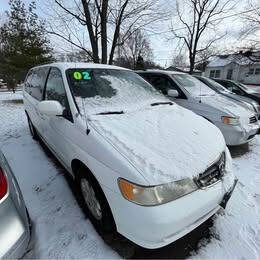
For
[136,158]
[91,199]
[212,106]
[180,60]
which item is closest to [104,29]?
[212,106]

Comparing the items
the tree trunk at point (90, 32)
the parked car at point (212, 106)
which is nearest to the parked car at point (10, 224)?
the parked car at point (212, 106)

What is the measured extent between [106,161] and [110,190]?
9.2 inches

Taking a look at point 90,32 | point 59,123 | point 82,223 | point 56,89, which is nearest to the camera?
point 82,223

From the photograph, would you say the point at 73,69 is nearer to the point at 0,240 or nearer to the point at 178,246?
the point at 0,240

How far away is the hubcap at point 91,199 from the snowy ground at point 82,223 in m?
0.22

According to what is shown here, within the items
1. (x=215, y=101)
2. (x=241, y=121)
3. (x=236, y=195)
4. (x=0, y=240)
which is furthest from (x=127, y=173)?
(x=215, y=101)

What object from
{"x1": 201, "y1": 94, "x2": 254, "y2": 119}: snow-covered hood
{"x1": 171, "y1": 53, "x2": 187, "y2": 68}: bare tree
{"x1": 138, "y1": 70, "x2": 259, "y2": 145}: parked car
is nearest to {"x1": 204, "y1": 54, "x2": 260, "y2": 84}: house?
{"x1": 171, "y1": 53, "x2": 187, "y2": 68}: bare tree

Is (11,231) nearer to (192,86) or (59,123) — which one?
(59,123)

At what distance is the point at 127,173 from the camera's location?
1401 millimetres

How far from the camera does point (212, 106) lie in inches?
158

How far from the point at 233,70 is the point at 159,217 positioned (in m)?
37.4

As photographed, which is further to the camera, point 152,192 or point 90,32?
point 90,32

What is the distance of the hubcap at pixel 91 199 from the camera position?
6.02ft

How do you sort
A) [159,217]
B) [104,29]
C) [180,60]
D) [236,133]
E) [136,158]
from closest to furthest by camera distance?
[159,217] < [136,158] < [236,133] < [104,29] < [180,60]
